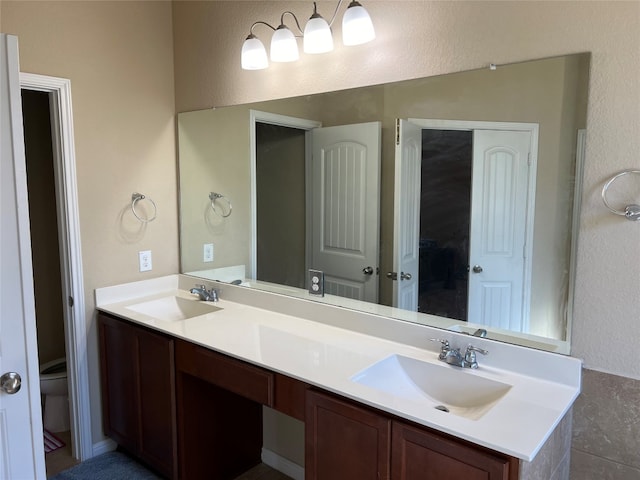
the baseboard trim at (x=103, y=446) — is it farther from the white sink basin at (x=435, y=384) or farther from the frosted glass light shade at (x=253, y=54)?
the frosted glass light shade at (x=253, y=54)

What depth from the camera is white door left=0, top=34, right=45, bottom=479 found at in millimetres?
1296

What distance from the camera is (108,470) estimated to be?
248 centimetres

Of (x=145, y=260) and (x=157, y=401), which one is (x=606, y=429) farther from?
(x=145, y=260)

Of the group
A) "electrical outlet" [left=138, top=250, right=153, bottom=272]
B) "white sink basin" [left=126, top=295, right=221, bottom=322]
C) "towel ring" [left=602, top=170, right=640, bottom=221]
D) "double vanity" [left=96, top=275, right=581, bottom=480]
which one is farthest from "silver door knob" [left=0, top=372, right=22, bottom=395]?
"towel ring" [left=602, top=170, right=640, bottom=221]

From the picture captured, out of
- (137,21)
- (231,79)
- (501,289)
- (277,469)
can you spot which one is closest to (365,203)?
(501,289)

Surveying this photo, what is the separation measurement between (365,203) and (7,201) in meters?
1.34

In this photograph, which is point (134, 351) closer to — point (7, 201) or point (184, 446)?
point (184, 446)

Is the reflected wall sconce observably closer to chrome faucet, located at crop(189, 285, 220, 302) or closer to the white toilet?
chrome faucet, located at crop(189, 285, 220, 302)

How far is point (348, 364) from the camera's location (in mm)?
1703

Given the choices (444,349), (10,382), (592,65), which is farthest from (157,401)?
(592,65)

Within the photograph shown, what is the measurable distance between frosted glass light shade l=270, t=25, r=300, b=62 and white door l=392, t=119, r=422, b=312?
0.60 meters

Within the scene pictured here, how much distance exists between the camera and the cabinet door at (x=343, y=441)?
4.67 feet

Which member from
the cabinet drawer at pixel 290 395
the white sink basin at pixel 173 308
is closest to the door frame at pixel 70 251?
the white sink basin at pixel 173 308

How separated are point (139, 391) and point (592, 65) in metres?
2.37
